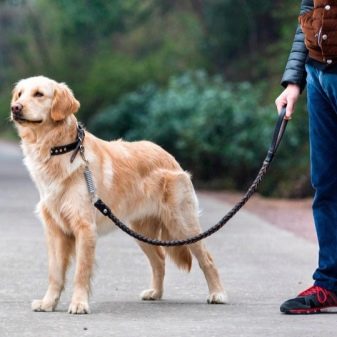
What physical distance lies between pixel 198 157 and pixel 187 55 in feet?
62.5

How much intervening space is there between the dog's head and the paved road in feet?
3.70

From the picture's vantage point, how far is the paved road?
7047mm

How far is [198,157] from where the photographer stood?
2423 centimetres

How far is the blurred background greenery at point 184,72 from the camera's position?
24.0 m

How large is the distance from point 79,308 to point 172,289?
1.77 m

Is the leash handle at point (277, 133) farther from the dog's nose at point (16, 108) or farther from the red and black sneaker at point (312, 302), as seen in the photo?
the dog's nose at point (16, 108)

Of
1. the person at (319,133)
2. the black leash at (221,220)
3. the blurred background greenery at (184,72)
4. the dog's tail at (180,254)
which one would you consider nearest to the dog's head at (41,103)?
the black leash at (221,220)

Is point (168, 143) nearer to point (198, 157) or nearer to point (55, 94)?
point (198, 157)

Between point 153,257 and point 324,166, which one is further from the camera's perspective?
point 153,257

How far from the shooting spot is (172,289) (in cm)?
936

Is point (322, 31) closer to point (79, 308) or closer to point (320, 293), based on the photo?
point (320, 293)

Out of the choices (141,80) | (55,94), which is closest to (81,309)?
(55,94)

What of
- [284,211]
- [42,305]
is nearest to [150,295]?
[42,305]

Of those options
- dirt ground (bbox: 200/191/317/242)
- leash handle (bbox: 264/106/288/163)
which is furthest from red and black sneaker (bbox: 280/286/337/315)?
dirt ground (bbox: 200/191/317/242)
